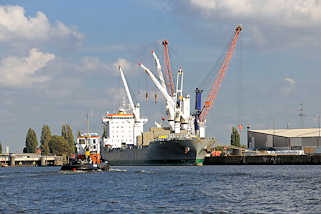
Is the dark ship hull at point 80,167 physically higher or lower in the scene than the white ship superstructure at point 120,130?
lower

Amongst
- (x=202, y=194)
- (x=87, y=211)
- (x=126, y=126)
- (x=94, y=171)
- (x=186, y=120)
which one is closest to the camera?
(x=87, y=211)

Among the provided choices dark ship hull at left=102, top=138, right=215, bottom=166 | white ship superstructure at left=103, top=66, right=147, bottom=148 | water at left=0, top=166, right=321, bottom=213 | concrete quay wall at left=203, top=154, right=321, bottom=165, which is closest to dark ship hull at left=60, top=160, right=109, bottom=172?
water at left=0, top=166, right=321, bottom=213

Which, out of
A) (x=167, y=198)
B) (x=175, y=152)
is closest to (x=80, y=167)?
(x=167, y=198)

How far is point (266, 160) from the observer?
166 m

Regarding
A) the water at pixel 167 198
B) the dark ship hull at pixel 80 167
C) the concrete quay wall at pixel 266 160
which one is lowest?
the water at pixel 167 198

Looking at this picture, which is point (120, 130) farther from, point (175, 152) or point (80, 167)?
point (80, 167)

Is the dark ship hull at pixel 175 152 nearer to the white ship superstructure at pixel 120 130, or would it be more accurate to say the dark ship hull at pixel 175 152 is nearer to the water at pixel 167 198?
the white ship superstructure at pixel 120 130

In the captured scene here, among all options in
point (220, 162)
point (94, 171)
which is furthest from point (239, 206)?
point (220, 162)

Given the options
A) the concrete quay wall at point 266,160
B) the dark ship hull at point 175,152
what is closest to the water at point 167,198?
the dark ship hull at point 175,152

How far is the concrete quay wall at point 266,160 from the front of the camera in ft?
520

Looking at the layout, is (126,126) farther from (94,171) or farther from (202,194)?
(202,194)

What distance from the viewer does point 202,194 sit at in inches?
2404

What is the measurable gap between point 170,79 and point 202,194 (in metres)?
131

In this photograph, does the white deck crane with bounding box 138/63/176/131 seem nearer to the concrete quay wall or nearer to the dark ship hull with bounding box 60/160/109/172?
the concrete quay wall
